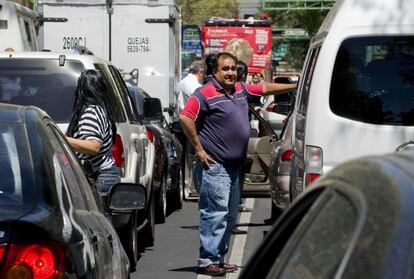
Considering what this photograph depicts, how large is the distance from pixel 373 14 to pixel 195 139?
72.5 inches

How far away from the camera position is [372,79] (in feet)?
26.3

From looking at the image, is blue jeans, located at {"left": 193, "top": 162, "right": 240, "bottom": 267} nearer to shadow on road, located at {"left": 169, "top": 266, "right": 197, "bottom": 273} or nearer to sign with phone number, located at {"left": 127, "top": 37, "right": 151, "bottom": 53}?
shadow on road, located at {"left": 169, "top": 266, "right": 197, "bottom": 273}

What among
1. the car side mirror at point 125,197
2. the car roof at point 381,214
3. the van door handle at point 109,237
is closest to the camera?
the car roof at point 381,214

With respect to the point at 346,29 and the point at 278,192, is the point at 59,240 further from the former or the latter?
the point at 278,192

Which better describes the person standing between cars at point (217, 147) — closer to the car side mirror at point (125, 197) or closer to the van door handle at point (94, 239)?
the car side mirror at point (125, 197)

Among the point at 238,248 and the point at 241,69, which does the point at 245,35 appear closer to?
the point at 241,69

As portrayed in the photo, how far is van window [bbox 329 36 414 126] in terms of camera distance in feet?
26.2

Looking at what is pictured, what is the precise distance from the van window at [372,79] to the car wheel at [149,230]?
324 centimetres

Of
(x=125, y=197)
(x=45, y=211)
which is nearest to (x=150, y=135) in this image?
(x=125, y=197)

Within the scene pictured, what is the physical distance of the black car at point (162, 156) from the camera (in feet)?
37.1

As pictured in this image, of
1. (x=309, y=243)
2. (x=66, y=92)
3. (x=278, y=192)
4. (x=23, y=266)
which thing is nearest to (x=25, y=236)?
(x=23, y=266)

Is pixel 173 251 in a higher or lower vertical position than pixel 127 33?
lower

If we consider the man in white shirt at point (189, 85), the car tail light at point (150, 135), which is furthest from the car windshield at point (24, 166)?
the man in white shirt at point (189, 85)

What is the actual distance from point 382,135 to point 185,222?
560 cm
